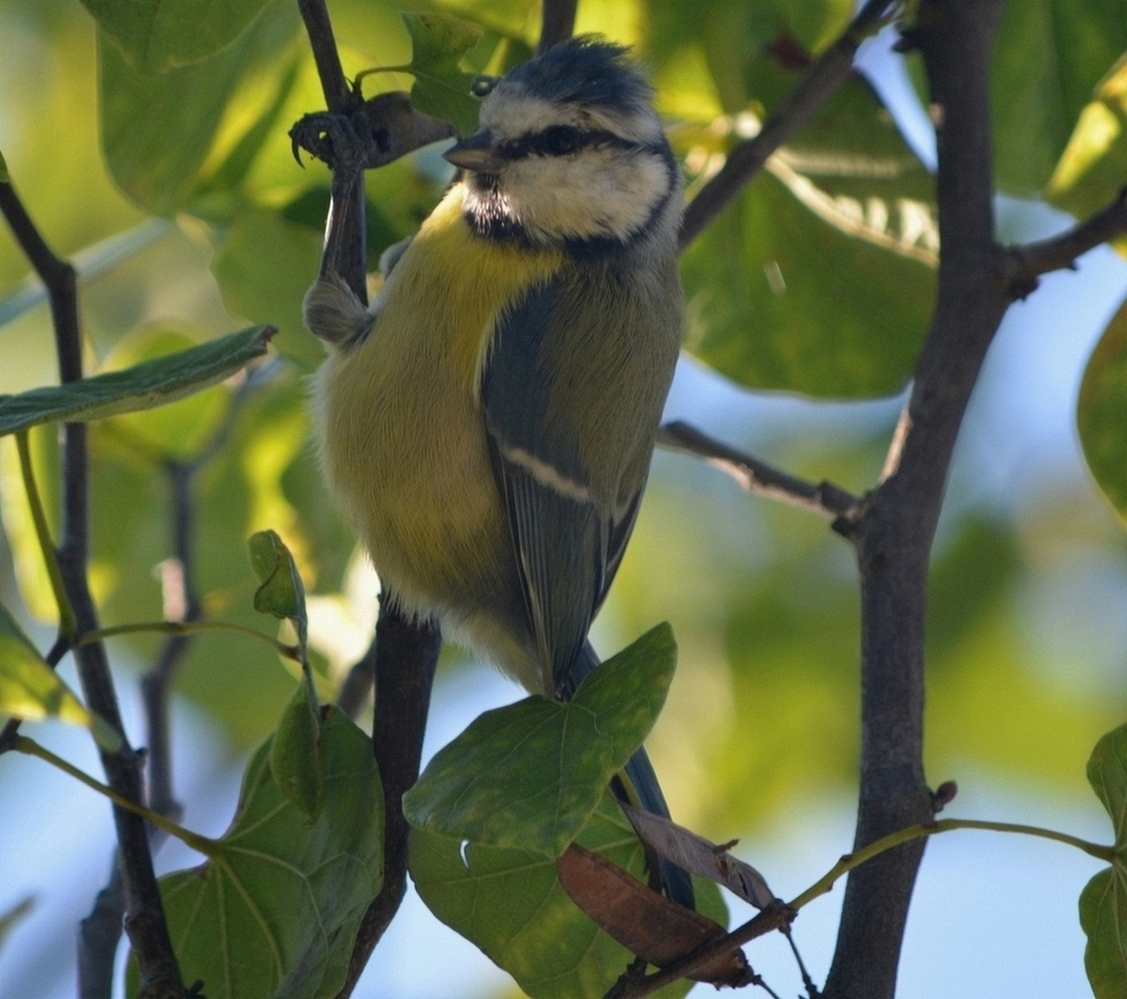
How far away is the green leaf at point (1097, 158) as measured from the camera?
52.0 inches

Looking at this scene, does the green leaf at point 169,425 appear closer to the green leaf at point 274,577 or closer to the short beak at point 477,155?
the short beak at point 477,155

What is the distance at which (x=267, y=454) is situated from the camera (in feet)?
5.23

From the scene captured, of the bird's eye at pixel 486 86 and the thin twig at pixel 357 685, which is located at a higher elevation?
the bird's eye at pixel 486 86

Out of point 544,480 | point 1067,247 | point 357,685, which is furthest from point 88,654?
point 1067,247

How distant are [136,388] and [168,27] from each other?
224 mm

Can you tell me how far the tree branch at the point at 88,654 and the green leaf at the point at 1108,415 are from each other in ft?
2.82

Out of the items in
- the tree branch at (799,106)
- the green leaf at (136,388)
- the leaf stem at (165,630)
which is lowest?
the leaf stem at (165,630)

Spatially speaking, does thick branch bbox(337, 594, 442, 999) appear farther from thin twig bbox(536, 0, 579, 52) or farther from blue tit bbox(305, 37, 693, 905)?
thin twig bbox(536, 0, 579, 52)

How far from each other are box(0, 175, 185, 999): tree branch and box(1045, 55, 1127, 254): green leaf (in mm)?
916

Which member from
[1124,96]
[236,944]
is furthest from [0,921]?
[1124,96]

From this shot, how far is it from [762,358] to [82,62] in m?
1.04

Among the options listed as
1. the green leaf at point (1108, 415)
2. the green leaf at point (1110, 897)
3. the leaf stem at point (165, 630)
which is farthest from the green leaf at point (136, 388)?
the green leaf at point (1108, 415)

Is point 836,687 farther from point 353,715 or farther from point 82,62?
point 82,62

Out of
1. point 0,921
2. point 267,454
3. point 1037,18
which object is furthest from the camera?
point 267,454
